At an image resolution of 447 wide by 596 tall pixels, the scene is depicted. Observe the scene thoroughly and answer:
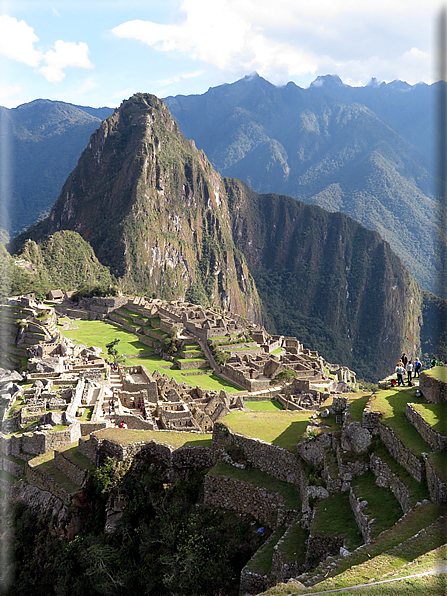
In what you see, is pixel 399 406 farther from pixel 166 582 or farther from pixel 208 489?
pixel 166 582

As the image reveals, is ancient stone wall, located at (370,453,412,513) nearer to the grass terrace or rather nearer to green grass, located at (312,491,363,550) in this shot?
green grass, located at (312,491,363,550)

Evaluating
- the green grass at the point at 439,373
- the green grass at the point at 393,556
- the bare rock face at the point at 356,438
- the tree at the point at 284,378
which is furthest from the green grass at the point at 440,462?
the tree at the point at 284,378

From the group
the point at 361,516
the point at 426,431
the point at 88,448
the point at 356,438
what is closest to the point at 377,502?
the point at 361,516

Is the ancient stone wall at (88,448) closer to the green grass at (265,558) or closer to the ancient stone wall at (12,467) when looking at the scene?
the ancient stone wall at (12,467)

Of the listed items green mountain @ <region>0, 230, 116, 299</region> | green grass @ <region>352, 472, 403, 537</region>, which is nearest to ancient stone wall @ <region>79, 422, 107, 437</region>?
green grass @ <region>352, 472, 403, 537</region>

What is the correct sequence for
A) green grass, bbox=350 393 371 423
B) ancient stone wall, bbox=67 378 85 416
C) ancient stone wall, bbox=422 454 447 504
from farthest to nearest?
1. ancient stone wall, bbox=67 378 85 416
2. green grass, bbox=350 393 371 423
3. ancient stone wall, bbox=422 454 447 504

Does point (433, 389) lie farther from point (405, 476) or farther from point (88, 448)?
point (88, 448)

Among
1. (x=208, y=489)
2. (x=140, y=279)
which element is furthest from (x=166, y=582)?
(x=140, y=279)
